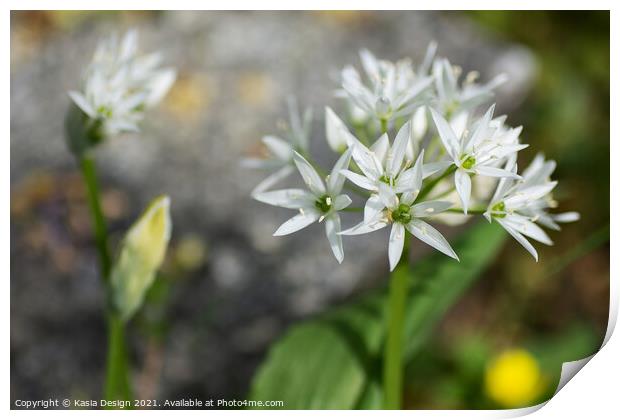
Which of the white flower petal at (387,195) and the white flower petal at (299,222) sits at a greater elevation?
the white flower petal at (387,195)

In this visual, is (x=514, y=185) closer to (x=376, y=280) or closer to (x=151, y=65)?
(x=151, y=65)

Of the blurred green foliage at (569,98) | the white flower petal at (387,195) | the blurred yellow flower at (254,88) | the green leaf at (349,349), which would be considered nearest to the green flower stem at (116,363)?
the green leaf at (349,349)

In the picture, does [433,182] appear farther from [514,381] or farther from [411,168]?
[514,381]

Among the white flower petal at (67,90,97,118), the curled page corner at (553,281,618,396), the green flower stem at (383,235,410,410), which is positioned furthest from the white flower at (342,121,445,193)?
the curled page corner at (553,281,618,396)

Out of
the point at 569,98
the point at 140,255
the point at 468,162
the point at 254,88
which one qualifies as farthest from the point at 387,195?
the point at 569,98

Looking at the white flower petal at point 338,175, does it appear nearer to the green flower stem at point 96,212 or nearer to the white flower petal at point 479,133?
the white flower petal at point 479,133

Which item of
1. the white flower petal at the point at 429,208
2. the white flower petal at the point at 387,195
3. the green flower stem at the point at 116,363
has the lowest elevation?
the green flower stem at the point at 116,363

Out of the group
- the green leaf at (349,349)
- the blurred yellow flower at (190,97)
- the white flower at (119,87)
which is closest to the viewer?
the white flower at (119,87)
